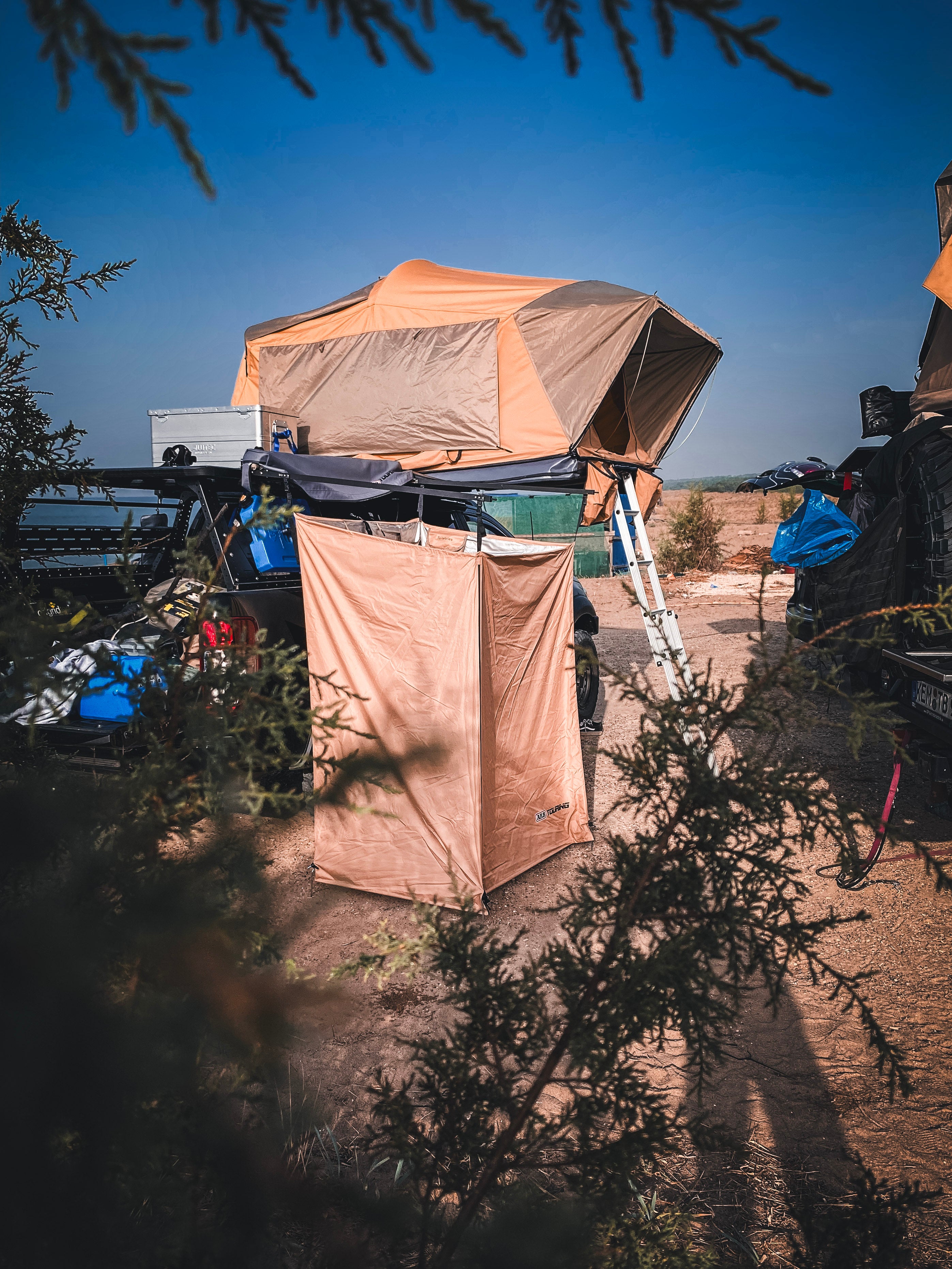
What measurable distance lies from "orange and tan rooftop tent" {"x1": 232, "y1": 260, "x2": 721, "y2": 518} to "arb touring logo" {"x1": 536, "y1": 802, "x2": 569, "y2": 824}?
6.86 feet

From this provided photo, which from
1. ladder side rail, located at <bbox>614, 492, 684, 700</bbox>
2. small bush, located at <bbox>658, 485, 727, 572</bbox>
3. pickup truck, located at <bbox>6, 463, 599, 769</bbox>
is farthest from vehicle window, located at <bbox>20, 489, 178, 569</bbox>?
small bush, located at <bbox>658, 485, 727, 572</bbox>

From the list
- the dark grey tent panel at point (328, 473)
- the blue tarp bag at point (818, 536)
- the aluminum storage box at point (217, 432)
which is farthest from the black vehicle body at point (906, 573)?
the aluminum storage box at point (217, 432)

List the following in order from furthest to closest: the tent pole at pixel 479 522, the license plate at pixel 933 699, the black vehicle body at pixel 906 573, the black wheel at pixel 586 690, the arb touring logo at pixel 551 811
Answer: the black wheel at pixel 586 690, the arb touring logo at pixel 551 811, the tent pole at pixel 479 522, the black vehicle body at pixel 906 573, the license plate at pixel 933 699

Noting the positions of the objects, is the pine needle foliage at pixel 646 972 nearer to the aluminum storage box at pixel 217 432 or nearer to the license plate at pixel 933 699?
the license plate at pixel 933 699

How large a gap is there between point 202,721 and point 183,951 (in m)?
0.35

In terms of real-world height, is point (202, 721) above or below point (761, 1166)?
above

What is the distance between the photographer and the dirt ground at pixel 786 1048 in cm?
208

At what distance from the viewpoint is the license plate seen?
350cm

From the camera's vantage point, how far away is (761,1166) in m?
2.29

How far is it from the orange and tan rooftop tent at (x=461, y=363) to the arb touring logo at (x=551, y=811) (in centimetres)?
209

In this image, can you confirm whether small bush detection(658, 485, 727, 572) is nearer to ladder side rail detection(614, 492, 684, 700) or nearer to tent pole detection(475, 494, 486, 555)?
ladder side rail detection(614, 492, 684, 700)

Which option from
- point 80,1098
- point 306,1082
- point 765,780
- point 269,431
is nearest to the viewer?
point 80,1098

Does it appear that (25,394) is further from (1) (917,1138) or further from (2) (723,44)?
(1) (917,1138)

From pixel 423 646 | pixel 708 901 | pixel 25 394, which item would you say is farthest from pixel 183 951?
pixel 423 646
